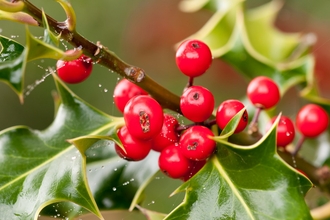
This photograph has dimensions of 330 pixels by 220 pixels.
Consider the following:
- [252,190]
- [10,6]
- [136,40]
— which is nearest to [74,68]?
[10,6]

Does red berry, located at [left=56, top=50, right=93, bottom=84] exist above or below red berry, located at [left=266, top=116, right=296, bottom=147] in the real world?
above

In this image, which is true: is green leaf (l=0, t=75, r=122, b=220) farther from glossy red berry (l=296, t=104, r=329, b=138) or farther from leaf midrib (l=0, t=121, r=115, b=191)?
glossy red berry (l=296, t=104, r=329, b=138)

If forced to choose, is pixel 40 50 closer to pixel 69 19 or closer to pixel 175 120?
pixel 69 19

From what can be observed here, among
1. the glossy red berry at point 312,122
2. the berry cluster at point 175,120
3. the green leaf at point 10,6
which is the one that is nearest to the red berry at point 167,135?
the berry cluster at point 175,120

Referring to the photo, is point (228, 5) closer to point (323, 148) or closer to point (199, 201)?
point (323, 148)

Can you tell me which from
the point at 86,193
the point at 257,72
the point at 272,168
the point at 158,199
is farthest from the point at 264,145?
the point at 158,199

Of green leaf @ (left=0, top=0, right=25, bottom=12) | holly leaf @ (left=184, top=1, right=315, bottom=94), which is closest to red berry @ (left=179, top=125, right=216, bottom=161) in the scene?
green leaf @ (left=0, top=0, right=25, bottom=12)
